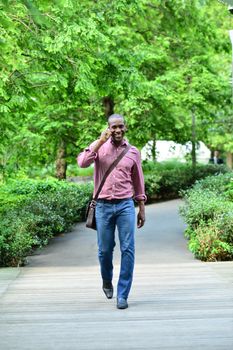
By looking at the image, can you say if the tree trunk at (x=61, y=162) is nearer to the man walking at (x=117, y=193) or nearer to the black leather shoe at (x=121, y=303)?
the man walking at (x=117, y=193)

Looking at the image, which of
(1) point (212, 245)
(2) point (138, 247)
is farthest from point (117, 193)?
(2) point (138, 247)

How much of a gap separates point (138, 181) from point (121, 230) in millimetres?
535

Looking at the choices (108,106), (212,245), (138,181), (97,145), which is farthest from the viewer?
(108,106)

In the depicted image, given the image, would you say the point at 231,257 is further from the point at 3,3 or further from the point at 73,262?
the point at 3,3

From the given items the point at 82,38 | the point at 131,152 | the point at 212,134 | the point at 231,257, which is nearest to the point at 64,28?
the point at 82,38

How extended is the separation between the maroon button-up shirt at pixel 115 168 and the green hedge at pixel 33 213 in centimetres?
417

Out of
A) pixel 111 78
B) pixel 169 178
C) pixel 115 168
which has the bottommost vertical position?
pixel 169 178

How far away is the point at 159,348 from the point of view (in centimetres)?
507

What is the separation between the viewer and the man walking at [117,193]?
6.74 metres

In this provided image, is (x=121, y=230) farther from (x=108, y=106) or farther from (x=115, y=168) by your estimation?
(x=108, y=106)

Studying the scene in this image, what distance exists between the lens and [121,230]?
267 inches

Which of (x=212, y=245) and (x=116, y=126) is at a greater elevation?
(x=116, y=126)

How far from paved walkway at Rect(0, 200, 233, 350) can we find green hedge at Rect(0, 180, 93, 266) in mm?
450

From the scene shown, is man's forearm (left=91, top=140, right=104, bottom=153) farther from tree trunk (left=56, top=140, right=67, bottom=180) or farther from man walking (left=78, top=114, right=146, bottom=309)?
tree trunk (left=56, top=140, right=67, bottom=180)
